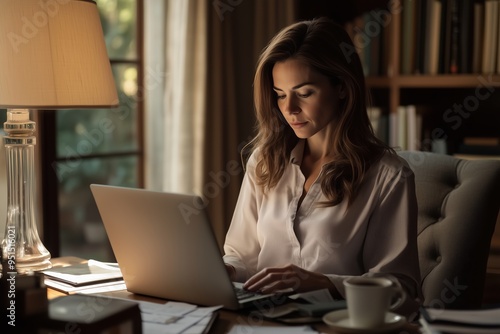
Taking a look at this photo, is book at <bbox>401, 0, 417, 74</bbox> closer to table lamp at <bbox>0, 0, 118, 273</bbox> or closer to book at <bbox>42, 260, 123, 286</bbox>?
table lamp at <bbox>0, 0, 118, 273</bbox>

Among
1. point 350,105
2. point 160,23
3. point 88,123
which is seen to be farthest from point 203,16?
point 350,105

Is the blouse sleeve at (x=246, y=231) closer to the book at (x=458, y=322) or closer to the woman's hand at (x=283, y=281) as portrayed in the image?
the woman's hand at (x=283, y=281)

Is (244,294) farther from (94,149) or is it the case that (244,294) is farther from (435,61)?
(435,61)

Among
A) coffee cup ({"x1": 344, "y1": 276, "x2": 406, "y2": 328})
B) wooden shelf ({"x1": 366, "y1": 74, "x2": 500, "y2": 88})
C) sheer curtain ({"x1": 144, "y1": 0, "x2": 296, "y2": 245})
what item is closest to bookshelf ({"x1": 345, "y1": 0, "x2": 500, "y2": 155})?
wooden shelf ({"x1": 366, "y1": 74, "x2": 500, "y2": 88})

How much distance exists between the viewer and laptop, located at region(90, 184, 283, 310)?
50.9 inches

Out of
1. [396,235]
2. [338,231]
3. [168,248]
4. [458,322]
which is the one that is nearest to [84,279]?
[168,248]

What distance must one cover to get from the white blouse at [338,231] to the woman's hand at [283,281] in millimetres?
60

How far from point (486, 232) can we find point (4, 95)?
3.74ft

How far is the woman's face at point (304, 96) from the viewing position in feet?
5.56

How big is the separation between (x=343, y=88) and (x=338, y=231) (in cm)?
35

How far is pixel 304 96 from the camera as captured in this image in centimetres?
170

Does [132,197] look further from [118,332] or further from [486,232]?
[486,232]

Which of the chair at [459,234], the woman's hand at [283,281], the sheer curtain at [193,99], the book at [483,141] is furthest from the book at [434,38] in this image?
the woman's hand at [283,281]

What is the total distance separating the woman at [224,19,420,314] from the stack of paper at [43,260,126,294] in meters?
0.27
